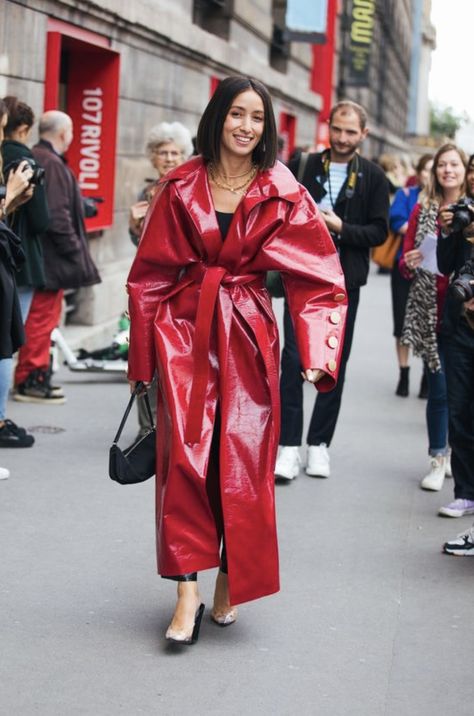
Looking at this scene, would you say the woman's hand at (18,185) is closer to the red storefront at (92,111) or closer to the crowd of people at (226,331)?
the crowd of people at (226,331)

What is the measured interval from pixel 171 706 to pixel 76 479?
312 centimetres

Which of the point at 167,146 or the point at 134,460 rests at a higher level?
the point at 167,146

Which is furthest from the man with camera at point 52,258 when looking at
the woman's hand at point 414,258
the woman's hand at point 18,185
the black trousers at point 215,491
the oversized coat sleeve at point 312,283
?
the black trousers at point 215,491

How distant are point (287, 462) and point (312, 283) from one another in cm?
272

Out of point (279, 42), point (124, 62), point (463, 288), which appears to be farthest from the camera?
point (279, 42)

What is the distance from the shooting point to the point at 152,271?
477cm

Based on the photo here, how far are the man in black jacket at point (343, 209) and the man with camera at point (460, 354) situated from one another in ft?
2.41

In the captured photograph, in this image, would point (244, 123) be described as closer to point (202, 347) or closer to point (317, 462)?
point (202, 347)

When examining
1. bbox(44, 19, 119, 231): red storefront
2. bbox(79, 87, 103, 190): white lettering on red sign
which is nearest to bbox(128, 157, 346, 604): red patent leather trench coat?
bbox(44, 19, 119, 231): red storefront

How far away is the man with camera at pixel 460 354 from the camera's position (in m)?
6.05

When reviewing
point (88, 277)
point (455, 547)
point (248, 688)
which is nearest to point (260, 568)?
point (248, 688)

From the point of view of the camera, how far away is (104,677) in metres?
4.30

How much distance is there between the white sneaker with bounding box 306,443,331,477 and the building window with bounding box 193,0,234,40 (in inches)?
462

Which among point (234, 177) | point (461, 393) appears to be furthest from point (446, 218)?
point (234, 177)
